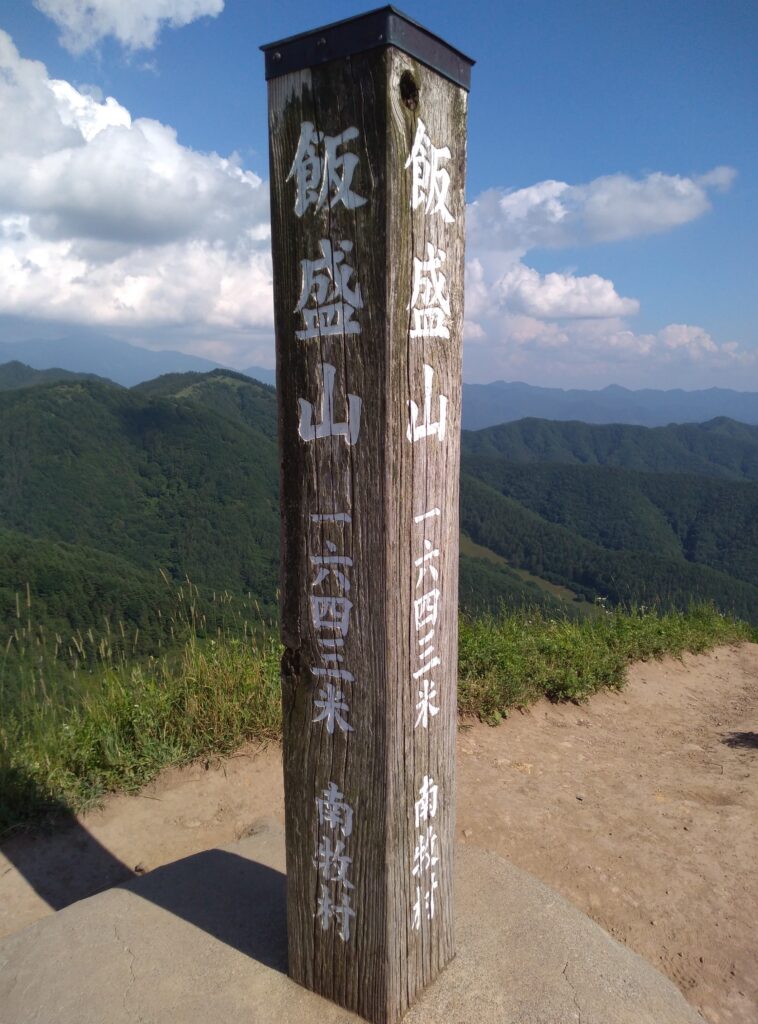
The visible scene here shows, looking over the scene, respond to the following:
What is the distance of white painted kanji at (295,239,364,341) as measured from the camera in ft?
5.29

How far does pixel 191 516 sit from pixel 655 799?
61261mm

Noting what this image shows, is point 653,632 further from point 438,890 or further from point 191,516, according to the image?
point 191,516

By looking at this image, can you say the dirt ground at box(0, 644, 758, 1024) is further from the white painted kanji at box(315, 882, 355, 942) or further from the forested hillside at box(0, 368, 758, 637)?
the forested hillside at box(0, 368, 758, 637)

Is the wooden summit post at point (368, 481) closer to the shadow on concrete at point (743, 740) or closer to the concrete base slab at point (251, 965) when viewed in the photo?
the concrete base slab at point (251, 965)

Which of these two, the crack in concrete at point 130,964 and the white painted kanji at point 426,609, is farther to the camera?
the crack in concrete at point 130,964

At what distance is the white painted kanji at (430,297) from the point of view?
165cm

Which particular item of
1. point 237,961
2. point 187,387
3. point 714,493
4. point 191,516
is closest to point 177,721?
point 237,961

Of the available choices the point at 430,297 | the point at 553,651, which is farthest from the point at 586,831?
the point at 430,297

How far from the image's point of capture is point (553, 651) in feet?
18.6

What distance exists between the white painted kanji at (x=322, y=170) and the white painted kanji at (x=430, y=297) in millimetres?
214

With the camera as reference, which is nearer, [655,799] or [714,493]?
[655,799]

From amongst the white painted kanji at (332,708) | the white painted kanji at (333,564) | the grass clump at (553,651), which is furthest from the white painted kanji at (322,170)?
the grass clump at (553,651)

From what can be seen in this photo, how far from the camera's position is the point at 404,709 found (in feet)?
5.83

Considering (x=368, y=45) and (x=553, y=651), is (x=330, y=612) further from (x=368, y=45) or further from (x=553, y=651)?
(x=553, y=651)
